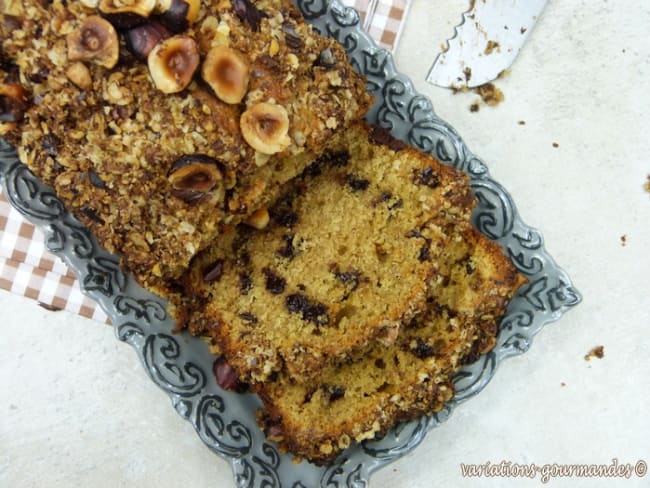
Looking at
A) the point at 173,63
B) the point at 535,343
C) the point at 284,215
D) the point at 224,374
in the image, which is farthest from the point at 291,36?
the point at 535,343

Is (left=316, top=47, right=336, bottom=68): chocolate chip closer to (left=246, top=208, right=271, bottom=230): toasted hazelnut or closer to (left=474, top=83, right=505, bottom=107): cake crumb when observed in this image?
(left=246, top=208, right=271, bottom=230): toasted hazelnut

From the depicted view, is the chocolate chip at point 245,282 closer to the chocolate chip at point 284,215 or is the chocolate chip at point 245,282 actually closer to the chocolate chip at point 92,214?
the chocolate chip at point 284,215

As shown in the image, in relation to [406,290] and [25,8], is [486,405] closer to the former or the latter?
[406,290]

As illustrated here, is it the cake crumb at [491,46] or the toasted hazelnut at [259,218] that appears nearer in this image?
the toasted hazelnut at [259,218]

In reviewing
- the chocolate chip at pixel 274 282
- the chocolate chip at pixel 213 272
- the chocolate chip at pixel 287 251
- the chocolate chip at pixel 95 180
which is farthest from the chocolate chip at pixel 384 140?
the chocolate chip at pixel 95 180

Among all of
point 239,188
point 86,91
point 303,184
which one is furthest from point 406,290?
point 86,91
